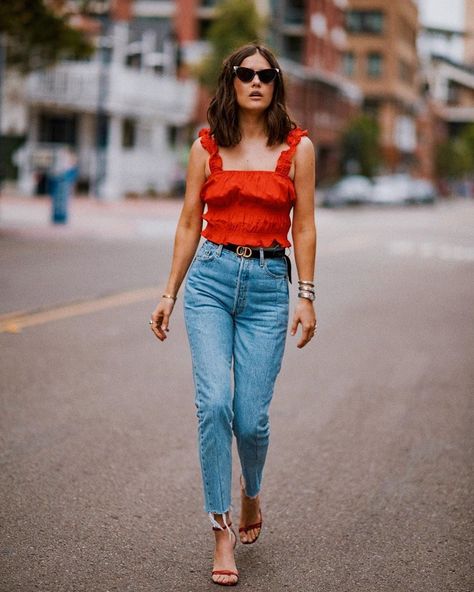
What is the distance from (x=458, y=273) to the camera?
61.5 feet

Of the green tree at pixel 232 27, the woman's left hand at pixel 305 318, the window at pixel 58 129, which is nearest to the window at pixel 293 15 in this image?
the green tree at pixel 232 27

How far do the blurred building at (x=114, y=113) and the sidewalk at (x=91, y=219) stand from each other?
2362 millimetres

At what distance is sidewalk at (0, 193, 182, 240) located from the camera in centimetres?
2327

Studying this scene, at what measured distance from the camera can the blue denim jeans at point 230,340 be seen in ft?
13.5

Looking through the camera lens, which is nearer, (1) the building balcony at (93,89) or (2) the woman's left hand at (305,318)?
(2) the woman's left hand at (305,318)

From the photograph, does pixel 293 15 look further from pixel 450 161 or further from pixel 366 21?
pixel 450 161

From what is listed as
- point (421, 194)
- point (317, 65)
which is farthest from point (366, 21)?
point (421, 194)

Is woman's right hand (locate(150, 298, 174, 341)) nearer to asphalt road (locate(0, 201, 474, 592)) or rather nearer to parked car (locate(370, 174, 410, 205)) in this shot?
asphalt road (locate(0, 201, 474, 592))

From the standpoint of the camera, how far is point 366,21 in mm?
85188

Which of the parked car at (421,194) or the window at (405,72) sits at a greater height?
the window at (405,72)

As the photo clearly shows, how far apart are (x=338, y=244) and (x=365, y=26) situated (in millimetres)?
63822

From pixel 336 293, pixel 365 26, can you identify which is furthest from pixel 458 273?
pixel 365 26

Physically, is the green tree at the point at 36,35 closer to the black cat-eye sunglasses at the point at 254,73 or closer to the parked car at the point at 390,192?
the black cat-eye sunglasses at the point at 254,73

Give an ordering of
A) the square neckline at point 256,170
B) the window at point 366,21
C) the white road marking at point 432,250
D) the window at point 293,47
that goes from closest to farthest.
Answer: the square neckline at point 256,170 < the white road marking at point 432,250 < the window at point 293,47 < the window at point 366,21
